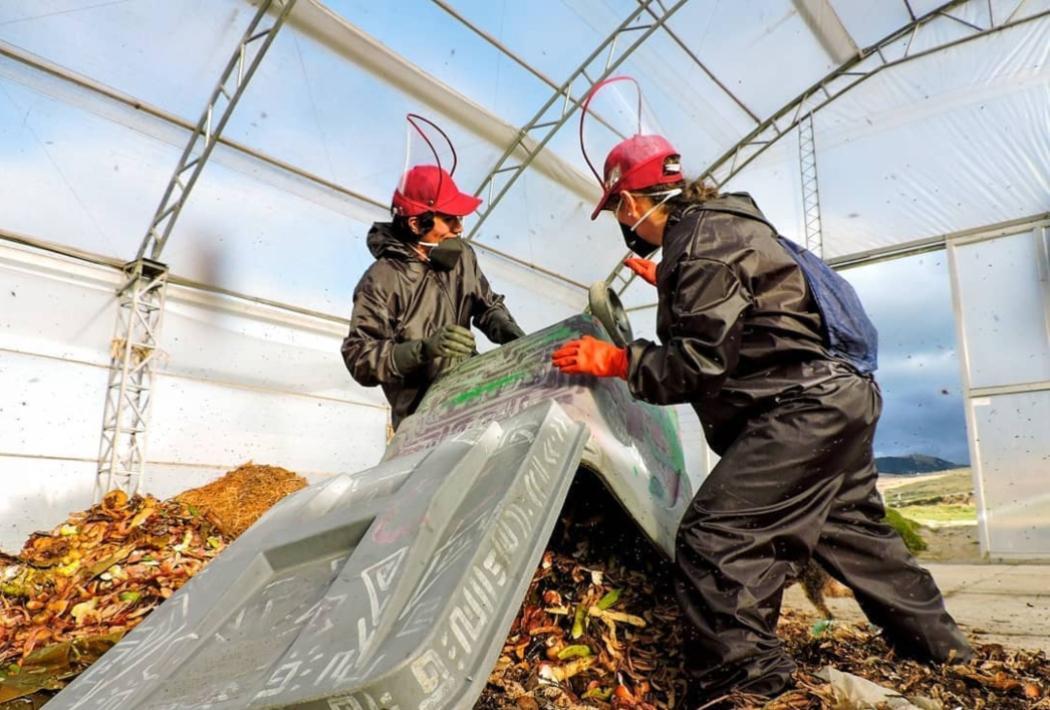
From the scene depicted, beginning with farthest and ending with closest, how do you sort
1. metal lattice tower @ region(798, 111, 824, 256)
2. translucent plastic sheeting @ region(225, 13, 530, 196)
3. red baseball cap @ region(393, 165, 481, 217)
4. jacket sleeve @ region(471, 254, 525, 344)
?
metal lattice tower @ region(798, 111, 824, 256), translucent plastic sheeting @ region(225, 13, 530, 196), jacket sleeve @ region(471, 254, 525, 344), red baseball cap @ region(393, 165, 481, 217)

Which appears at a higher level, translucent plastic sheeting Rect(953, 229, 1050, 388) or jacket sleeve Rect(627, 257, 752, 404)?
translucent plastic sheeting Rect(953, 229, 1050, 388)

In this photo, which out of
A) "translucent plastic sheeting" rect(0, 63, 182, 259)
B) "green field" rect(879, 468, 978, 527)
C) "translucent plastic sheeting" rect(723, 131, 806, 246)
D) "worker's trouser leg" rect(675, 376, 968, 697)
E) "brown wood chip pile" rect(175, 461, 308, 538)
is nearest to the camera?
"worker's trouser leg" rect(675, 376, 968, 697)

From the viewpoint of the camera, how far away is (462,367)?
10.3 feet

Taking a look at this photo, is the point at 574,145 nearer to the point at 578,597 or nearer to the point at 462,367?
the point at 462,367

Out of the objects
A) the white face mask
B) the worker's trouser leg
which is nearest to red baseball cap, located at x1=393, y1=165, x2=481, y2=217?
the white face mask

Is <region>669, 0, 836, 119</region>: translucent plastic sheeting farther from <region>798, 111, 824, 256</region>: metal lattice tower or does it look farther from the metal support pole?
the metal support pole

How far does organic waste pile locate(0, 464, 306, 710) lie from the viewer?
286cm

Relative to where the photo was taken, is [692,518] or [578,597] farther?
[578,597]

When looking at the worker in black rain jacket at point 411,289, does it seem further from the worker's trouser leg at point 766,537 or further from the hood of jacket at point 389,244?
the worker's trouser leg at point 766,537

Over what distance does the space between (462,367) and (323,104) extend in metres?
6.85

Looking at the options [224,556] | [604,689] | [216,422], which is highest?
[216,422]

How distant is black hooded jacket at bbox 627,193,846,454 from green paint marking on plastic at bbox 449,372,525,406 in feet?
2.01

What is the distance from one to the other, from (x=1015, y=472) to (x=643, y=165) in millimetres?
9409

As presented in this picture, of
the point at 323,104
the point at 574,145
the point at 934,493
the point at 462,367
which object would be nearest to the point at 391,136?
the point at 323,104
